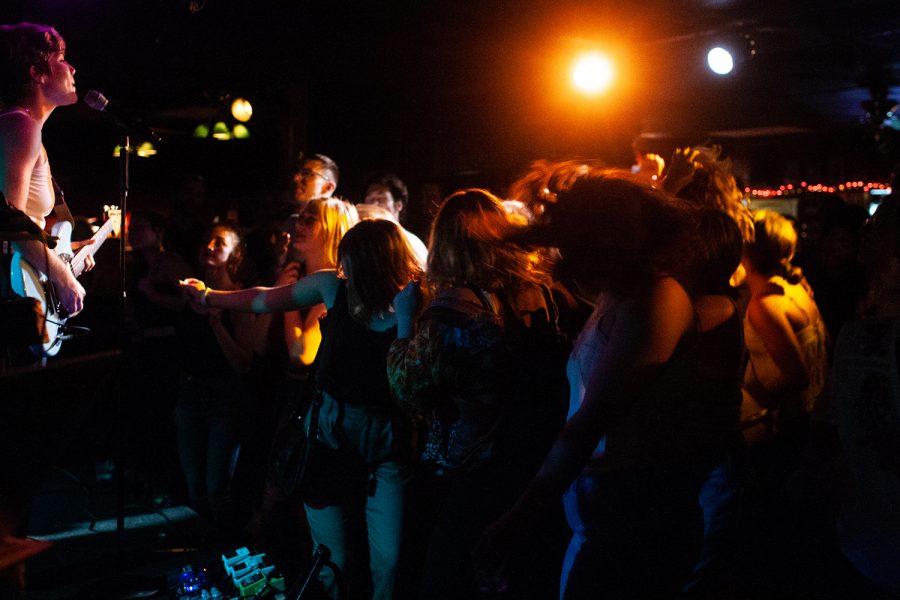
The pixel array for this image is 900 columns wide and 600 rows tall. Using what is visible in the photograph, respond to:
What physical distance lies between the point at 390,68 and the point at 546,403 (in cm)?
579

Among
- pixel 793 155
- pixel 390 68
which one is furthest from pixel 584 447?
pixel 793 155

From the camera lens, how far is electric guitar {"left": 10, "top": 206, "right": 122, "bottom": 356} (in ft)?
7.38

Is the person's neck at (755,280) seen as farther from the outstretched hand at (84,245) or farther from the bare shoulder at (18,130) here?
the bare shoulder at (18,130)

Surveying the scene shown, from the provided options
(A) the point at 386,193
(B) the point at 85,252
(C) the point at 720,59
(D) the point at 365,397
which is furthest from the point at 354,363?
(C) the point at 720,59

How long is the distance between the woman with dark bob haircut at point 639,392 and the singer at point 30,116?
166cm

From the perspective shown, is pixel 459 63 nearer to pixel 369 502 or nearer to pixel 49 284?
pixel 369 502

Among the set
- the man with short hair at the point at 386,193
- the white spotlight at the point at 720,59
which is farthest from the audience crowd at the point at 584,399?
the white spotlight at the point at 720,59

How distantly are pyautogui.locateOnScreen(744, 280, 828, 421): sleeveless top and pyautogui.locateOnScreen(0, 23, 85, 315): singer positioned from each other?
2.57 meters

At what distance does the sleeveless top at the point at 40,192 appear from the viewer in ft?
7.75

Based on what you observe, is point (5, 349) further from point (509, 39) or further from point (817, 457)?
point (509, 39)

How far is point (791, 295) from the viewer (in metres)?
3.08

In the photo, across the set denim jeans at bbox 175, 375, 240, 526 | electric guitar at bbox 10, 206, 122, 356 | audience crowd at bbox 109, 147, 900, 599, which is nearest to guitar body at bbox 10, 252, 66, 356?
electric guitar at bbox 10, 206, 122, 356

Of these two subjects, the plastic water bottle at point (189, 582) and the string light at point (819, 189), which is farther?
the string light at point (819, 189)

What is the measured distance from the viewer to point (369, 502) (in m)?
2.70
